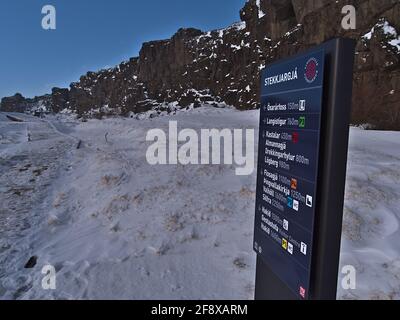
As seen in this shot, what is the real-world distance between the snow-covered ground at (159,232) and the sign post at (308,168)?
1.57 metres

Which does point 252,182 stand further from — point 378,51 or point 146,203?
point 378,51

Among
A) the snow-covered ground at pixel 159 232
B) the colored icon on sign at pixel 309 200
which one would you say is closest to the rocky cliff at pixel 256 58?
the snow-covered ground at pixel 159 232

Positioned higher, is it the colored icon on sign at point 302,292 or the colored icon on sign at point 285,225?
the colored icon on sign at point 285,225

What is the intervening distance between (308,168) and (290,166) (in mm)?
301

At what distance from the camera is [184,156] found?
37.7 feet

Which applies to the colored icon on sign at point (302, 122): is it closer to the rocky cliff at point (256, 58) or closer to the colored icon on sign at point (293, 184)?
the colored icon on sign at point (293, 184)

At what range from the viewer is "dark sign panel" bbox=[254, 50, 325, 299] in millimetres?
2430

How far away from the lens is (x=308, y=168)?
2.46 metres

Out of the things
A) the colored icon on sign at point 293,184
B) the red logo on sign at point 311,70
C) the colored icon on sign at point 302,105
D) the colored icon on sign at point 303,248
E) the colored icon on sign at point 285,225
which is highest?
the red logo on sign at point 311,70

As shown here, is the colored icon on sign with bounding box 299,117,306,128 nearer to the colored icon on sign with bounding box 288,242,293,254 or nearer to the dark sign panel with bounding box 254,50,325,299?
the dark sign panel with bounding box 254,50,325,299

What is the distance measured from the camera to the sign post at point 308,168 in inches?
89.7

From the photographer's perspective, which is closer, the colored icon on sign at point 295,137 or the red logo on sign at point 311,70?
the red logo on sign at point 311,70

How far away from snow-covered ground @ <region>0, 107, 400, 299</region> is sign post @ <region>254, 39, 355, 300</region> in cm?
157
